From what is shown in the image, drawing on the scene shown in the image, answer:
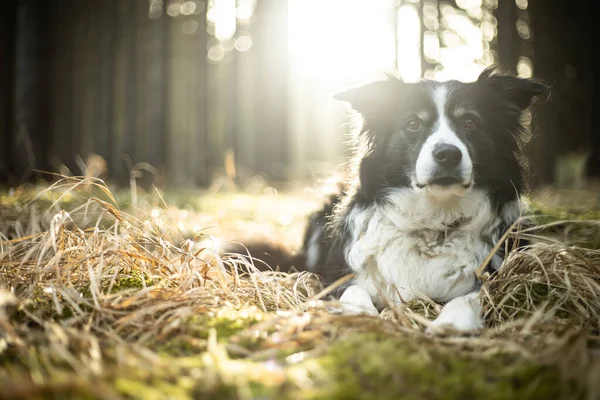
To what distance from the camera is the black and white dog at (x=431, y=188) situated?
2639 mm

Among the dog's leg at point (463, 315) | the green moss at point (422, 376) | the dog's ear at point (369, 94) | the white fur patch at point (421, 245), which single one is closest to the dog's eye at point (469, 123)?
the white fur patch at point (421, 245)

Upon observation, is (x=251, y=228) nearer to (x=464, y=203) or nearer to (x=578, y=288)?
(x=464, y=203)

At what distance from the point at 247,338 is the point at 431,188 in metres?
1.53

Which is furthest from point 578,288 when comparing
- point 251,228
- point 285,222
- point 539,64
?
point 539,64

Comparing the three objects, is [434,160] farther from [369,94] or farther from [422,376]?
[422,376]

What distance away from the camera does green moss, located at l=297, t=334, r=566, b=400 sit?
1.17 m

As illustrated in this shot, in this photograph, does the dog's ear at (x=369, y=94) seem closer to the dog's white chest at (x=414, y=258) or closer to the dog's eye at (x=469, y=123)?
the dog's eye at (x=469, y=123)

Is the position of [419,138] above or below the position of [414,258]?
above

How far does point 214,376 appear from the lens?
1167 mm

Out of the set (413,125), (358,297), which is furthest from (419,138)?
(358,297)

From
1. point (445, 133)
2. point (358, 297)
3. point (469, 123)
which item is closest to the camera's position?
point (358, 297)

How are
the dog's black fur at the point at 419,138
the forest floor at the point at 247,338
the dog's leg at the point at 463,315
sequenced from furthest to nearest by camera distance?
the dog's black fur at the point at 419,138 < the dog's leg at the point at 463,315 < the forest floor at the point at 247,338

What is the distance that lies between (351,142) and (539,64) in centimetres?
985

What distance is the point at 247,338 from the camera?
1566 millimetres
